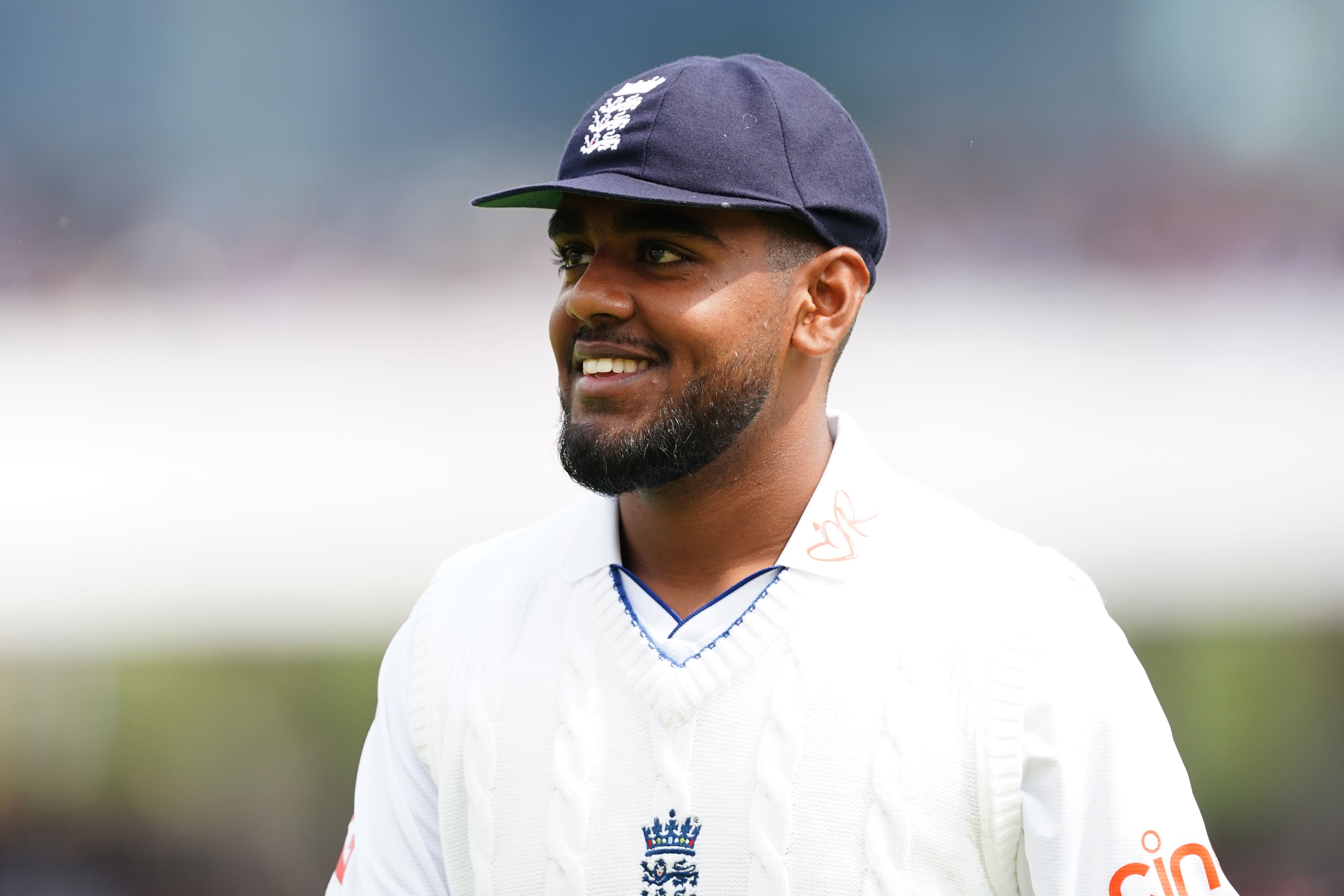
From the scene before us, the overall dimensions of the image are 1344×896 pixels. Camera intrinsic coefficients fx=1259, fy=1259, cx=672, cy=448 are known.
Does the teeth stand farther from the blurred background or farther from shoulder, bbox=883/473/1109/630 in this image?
the blurred background

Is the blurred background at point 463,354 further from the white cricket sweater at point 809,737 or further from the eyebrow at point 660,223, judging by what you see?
the eyebrow at point 660,223

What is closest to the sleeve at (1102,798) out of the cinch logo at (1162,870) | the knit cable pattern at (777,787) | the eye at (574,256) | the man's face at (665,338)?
the cinch logo at (1162,870)

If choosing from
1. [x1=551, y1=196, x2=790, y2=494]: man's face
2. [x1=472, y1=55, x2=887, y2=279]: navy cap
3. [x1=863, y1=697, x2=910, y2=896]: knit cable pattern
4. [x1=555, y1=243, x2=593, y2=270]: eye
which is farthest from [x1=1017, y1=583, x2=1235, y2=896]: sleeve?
[x1=555, y1=243, x2=593, y2=270]: eye

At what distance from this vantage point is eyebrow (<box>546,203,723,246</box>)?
4.95ft

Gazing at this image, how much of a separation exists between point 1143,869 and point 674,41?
2336 mm

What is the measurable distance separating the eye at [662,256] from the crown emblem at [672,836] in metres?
0.64

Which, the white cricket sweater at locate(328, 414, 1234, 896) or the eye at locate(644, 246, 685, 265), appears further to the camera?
the eye at locate(644, 246, 685, 265)

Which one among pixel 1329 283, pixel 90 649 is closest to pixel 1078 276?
pixel 1329 283

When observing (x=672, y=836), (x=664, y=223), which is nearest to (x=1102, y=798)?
(x=672, y=836)

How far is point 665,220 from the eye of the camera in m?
1.51

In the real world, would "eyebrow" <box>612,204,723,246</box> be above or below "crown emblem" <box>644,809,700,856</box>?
above

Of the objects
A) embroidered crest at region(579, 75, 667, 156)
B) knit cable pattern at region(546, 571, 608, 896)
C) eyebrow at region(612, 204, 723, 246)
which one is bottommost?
knit cable pattern at region(546, 571, 608, 896)

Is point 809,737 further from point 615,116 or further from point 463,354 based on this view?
point 463,354

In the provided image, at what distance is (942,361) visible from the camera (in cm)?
309
